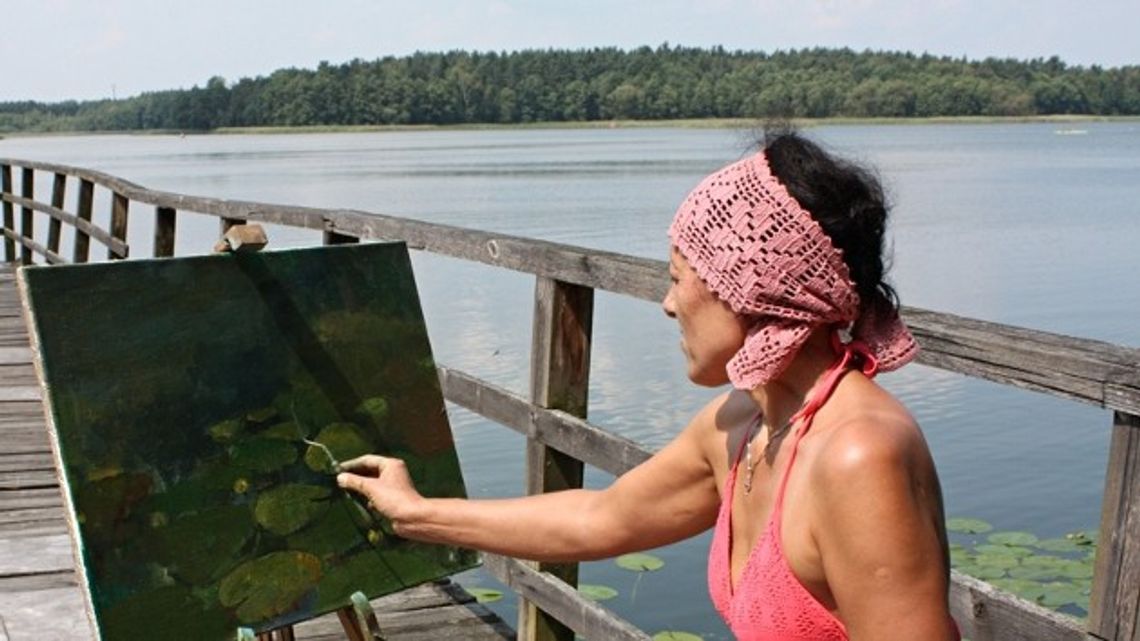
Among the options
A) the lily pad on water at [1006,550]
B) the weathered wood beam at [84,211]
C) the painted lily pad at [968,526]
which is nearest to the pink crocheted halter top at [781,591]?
the lily pad on water at [1006,550]

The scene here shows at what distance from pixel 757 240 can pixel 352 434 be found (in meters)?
1.07

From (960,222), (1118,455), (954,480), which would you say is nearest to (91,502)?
(1118,455)

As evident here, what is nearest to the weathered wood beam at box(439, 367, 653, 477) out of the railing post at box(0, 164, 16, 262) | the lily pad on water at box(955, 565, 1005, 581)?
the lily pad on water at box(955, 565, 1005, 581)

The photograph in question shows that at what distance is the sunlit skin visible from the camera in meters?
1.65

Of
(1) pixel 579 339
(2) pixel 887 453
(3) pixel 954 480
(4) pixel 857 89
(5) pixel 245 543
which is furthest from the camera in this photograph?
(4) pixel 857 89

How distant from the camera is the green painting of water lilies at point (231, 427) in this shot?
7.61 ft

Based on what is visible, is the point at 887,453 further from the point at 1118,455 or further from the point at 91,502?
the point at 91,502

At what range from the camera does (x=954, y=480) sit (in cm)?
927

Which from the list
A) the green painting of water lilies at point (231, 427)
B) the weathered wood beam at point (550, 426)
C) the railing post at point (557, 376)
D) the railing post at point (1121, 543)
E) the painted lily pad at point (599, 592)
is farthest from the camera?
the painted lily pad at point (599, 592)

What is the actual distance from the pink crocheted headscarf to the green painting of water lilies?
938 millimetres

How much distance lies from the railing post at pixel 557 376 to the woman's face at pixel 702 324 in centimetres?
160

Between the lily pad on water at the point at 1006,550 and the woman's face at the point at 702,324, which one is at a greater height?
the woman's face at the point at 702,324

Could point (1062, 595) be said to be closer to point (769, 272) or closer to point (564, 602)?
point (564, 602)

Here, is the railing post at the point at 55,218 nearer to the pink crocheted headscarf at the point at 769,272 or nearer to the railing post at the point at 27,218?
the railing post at the point at 27,218
